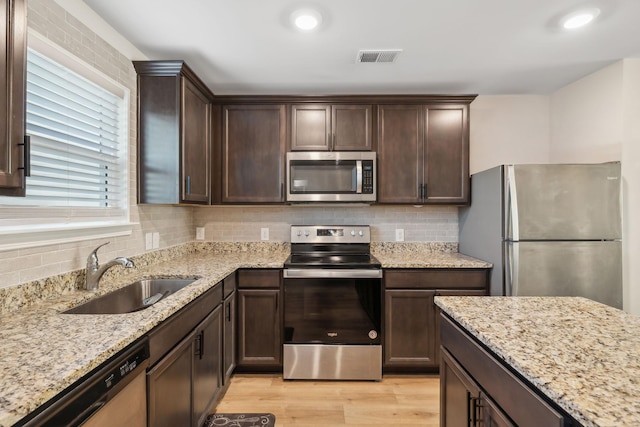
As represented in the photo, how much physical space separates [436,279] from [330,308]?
0.88 meters

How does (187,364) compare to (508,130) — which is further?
(508,130)

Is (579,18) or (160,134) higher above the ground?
(579,18)

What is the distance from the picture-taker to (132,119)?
209 centimetres

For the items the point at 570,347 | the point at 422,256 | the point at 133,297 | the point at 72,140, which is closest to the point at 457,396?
the point at 570,347

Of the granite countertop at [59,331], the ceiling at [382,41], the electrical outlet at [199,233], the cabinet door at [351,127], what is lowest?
the granite countertop at [59,331]

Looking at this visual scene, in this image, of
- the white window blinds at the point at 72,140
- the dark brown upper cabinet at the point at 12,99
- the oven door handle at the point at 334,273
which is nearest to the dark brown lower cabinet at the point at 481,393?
the oven door handle at the point at 334,273

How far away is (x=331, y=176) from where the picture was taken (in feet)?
8.73

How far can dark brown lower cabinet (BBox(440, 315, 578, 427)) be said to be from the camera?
0.79m

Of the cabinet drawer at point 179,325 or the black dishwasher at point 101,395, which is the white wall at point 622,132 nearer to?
the cabinet drawer at point 179,325

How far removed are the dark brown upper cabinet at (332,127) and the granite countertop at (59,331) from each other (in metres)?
1.32

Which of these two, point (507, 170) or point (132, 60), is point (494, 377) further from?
point (132, 60)

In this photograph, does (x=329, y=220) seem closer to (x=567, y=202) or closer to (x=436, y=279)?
(x=436, y=279)

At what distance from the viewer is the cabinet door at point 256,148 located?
273cm

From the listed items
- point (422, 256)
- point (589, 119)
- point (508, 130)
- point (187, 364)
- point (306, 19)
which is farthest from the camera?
point (508, 130)
